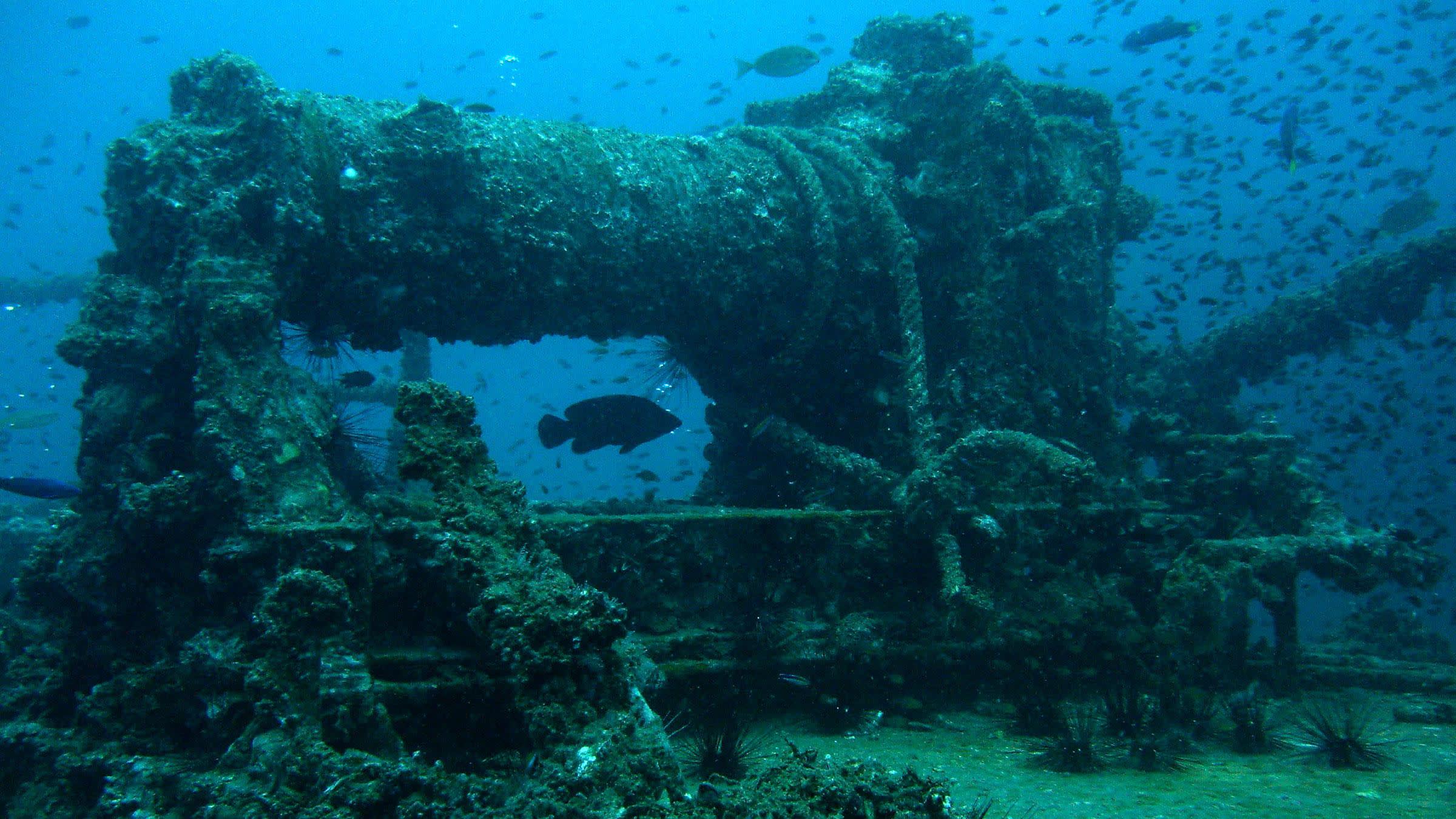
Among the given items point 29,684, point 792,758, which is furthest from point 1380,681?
point 29,684

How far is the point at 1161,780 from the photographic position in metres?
4.15

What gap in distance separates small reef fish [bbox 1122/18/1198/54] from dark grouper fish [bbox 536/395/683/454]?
951 centimetres

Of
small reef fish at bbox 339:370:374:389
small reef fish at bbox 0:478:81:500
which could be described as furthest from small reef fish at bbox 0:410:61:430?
small reef fish at bbox 339:370:374:389

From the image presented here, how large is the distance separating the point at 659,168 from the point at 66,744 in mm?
5646

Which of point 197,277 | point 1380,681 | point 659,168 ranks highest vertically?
point 659,168

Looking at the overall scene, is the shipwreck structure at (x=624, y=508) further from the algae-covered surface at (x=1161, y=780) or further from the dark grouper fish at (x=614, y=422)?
the dark grouper fish at (x=614, y=422)

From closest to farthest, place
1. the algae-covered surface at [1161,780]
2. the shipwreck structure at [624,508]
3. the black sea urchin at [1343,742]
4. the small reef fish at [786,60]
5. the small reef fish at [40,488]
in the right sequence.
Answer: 1. the shipwreck structure at [624,508]
2. the algae-covered surface at [1161,780]
3. the black sea urchin at [1343,742]
4. the small reef fish at [40,488]
5. the small reef fish at [786,60]

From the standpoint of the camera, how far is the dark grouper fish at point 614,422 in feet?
26.4

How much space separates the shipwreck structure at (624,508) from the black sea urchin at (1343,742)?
792 mm

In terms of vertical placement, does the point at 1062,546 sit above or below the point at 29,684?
above

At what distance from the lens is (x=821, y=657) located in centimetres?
476

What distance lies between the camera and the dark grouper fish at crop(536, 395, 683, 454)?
26.4 ft

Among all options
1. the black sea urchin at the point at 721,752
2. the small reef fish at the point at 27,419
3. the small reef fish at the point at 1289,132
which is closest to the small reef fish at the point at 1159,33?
the small reef fish at the point at 1289,132

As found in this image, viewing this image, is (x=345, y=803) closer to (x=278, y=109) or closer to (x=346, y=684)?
(x=346, y=684)
